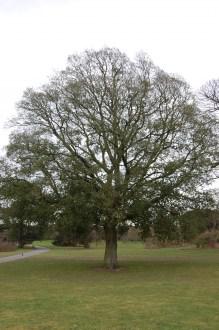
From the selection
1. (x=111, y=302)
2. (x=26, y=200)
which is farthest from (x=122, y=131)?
(x=111, y=302)

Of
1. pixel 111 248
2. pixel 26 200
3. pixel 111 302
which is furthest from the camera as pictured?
pixel 111 248

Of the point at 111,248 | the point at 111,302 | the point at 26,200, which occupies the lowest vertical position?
the point at 111,302

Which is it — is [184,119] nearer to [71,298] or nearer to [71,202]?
[71,202]

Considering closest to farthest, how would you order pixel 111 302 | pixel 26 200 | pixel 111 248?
pixel 111 302 → pixel 26 200 → pixel 111 248

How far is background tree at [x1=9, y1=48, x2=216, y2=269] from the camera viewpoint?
1005 inches

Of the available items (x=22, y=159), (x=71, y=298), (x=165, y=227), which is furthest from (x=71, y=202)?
(x=71, y=298)

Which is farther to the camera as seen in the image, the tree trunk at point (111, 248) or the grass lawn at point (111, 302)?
the tree trunk at point (111, 248)

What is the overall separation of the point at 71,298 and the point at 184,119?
14510mm

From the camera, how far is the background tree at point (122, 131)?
1005 inches

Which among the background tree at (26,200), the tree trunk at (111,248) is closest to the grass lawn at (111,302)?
the background tree at (26,200)

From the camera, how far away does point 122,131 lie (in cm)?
2650

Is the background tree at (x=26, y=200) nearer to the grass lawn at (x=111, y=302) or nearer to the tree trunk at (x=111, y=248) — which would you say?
the grass lawn at (x=111, y=302)

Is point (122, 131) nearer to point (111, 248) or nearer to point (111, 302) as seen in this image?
point (111, 248)

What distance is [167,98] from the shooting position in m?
27.3
